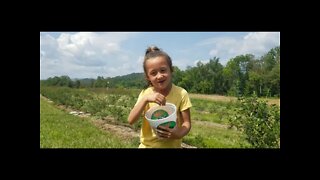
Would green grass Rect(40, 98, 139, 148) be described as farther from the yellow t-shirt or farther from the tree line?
the yellow t-shirt

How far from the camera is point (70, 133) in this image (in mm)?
3473

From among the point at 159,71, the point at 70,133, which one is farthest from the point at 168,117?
the point at 70,133

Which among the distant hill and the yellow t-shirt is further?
the distant hill

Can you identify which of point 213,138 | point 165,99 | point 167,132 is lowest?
point 213,138

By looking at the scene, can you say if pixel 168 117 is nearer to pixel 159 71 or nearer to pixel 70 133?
pixel 159 71

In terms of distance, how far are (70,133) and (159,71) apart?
1.18 metres

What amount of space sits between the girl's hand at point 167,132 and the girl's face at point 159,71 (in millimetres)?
249

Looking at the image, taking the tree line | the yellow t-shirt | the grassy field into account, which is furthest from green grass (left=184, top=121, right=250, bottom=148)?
the yellow t-shirt

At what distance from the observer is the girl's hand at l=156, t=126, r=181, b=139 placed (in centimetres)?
258

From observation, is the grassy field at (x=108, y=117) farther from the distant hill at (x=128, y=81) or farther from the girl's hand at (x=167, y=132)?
the girl's hand at (x=167, y=132)

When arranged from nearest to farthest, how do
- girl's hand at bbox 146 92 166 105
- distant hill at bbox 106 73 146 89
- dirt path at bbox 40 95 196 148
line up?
girl's hand at bbox 146 92 166 105, distant hill at bbox 106 73 146 89, dirt path at bbox 40 95 196 148

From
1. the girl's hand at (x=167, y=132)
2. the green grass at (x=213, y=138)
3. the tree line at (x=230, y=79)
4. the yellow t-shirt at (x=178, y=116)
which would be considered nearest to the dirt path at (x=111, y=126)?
the tree line at (x=230, y=79)
